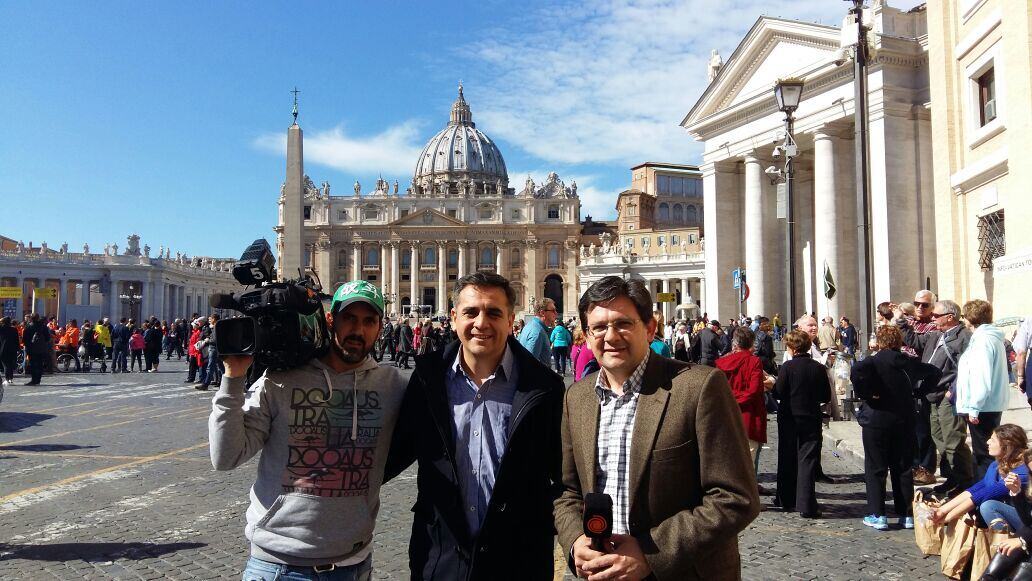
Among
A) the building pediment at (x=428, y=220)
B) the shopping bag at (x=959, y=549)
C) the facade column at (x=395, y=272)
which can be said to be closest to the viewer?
the shopping bag at (x=959, y=549)

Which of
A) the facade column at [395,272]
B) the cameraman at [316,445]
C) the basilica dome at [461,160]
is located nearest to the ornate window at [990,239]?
the cameraman at [316,445]

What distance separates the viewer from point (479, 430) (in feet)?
7.70

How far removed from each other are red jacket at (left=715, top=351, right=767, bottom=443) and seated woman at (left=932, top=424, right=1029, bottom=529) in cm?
171

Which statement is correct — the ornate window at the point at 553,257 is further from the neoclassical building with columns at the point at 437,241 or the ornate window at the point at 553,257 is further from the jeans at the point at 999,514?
the jeans at the point at 999,514

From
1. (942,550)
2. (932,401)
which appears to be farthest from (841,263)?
(942,550)

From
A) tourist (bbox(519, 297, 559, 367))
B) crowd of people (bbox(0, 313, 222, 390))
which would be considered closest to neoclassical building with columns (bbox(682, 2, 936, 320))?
tourist (bbox(519, 297, 559, 367))

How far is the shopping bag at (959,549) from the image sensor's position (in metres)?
4.18

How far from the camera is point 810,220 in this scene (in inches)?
1101

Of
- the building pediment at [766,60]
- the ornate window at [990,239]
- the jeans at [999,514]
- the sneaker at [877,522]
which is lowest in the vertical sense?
the sneaker at [877,522]

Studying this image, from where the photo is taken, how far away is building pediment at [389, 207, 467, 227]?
3332 inches

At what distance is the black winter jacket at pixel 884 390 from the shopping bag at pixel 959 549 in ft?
3.83

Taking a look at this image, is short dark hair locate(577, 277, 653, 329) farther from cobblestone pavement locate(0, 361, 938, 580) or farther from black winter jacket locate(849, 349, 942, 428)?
black winter jacket locate(849, 349, 942, 428)

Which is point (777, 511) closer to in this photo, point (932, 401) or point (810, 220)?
point (932, 401)

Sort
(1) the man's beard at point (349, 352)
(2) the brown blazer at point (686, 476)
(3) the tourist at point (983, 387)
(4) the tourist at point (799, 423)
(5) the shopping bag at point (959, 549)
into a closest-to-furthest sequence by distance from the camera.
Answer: (2) the brown blazer at point (686, 476), (1) the man's beard at point (349, 352), (5) the shopping bag at point (959, 549), (3) the tourist at point (983, 387), (4) the tourist at point (799, 423)
